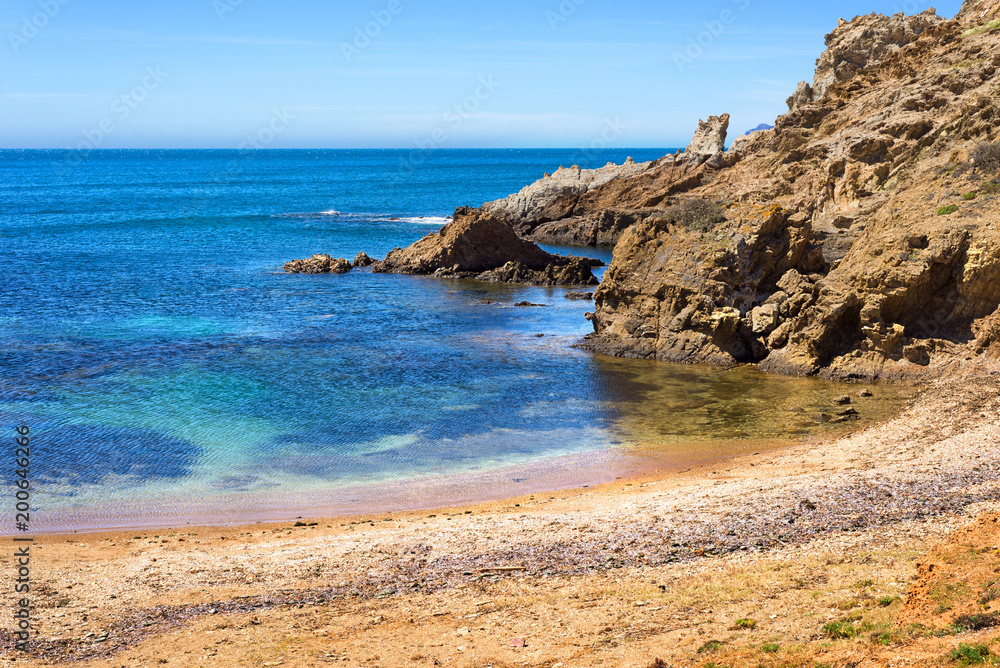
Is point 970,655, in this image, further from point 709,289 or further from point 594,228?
point 594,228

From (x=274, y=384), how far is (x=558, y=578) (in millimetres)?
16351

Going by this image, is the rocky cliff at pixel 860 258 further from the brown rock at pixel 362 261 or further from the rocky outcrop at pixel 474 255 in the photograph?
the brown rock at pixel 362 261

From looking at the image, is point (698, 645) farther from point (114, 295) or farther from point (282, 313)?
point (114, 295)

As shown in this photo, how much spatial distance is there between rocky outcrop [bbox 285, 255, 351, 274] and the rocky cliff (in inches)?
953

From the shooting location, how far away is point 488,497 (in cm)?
1819

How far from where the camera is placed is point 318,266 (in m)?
51.6

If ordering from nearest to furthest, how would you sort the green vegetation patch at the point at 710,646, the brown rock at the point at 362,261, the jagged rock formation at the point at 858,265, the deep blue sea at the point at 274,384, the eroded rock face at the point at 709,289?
1. the green vegetation patch at the point at 710,646
2. the deep blue sea at the point at 274,384
3. the jagged rock formation at the point at 858,265
4. the eroded rock face at the point at 709,289
5. the brown rock at the point at 362,261

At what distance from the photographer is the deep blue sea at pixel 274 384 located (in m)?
19.6

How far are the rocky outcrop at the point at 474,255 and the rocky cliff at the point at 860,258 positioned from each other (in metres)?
15.3

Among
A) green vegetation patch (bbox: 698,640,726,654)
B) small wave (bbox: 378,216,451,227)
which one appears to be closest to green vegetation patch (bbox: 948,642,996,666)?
green vegetation patch (bbox: 698,640,726,654)

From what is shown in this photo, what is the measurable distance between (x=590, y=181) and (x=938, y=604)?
2631 inches

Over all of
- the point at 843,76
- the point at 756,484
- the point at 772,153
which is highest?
the point at 843,76

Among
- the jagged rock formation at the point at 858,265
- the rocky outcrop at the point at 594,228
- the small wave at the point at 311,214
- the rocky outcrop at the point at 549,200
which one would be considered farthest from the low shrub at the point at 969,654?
the small wave at the point at 311,214

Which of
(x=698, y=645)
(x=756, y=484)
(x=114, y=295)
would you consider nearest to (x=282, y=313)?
(x=114, y=295)
